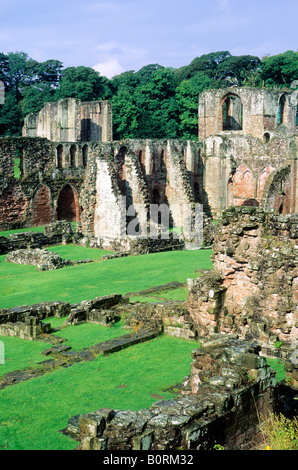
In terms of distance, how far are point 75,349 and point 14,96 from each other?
5233cm

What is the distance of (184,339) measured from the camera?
1265 centimetres

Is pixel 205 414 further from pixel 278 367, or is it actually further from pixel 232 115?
pixel 232 115

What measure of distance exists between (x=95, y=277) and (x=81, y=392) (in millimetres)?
9091

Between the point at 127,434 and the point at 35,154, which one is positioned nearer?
the point at 127,434

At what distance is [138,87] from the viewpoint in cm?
5828

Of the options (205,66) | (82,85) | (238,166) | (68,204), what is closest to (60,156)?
(68,204)

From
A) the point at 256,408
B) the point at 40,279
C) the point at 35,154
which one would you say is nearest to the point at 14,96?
the point at 35,154

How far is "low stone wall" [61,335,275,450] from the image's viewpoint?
21.2ft

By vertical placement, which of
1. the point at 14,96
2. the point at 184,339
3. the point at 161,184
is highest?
the point at 14,96

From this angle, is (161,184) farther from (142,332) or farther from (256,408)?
(256,408)

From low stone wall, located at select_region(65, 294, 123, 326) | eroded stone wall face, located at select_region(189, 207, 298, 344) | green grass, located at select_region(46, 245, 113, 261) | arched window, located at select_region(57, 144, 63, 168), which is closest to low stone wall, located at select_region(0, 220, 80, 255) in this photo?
green grass, located at select_region(46, 245, 113, 261)

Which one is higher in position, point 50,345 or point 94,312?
point 94,312

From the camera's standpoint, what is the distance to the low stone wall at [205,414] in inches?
255
